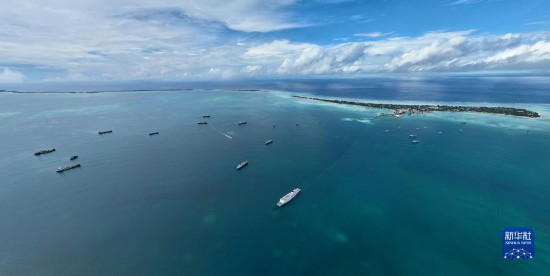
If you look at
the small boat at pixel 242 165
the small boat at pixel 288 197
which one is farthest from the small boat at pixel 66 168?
the small boat at pixel 288 197

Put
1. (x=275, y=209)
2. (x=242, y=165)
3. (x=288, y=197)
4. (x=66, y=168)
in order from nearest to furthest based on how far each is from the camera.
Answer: (x=275, y=209) < (x=288, y=197) < (x=242, y=165) < (x=66, y=168)

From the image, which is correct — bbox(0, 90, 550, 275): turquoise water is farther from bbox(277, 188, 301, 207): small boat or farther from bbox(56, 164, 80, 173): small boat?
bbox(56, 164, 80, 173): small boat

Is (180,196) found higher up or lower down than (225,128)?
lower down

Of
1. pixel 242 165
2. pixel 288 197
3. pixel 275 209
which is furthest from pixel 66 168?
pixel 288 197

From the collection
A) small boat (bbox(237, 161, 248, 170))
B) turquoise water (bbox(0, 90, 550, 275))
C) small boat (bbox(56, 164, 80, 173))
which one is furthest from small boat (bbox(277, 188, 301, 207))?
small boat (bbox(56, 164, 80, 173))

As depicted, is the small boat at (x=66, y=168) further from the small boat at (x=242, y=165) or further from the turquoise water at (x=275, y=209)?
the small boat at (x=242, y=165)

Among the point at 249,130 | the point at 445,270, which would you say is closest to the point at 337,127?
the point at 249,130

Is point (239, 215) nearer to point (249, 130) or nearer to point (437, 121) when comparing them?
point (249, 130)

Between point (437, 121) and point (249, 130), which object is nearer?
point (249, 130)

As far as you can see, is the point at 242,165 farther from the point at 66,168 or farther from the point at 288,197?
the point at 66,168
